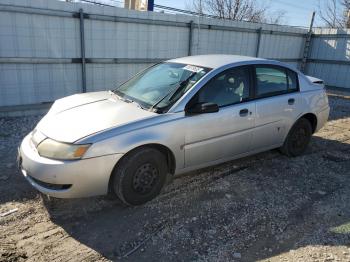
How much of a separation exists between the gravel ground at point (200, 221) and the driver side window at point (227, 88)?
1122 mm

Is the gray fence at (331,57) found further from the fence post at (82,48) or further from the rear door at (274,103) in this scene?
the fence post at (82,48)

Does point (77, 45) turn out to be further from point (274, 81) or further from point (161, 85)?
point (274, 81)

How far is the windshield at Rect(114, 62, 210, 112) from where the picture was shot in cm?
405

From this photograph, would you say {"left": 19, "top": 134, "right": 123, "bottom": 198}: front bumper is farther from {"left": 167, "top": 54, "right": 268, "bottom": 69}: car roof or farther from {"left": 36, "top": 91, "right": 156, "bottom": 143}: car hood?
{"left": 167, "top": 54, "right": 268, "bottom": 69}: car roof

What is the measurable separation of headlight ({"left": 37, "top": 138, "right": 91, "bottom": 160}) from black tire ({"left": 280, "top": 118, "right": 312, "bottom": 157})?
344 cm

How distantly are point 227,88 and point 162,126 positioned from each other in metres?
1.17

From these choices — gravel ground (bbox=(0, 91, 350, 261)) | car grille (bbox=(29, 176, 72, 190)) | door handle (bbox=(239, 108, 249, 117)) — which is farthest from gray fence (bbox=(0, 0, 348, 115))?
door handle (bbox=(239, 108, 249, 117))

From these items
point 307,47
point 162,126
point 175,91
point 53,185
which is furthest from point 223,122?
point 307,47

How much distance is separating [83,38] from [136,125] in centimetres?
500

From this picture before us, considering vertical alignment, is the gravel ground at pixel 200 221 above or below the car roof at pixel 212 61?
below

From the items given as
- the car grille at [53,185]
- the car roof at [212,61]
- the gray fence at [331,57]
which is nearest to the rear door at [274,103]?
the car roof at [212,61]

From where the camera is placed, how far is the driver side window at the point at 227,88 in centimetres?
416

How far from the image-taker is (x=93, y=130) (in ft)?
11.4

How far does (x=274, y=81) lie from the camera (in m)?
5.00
